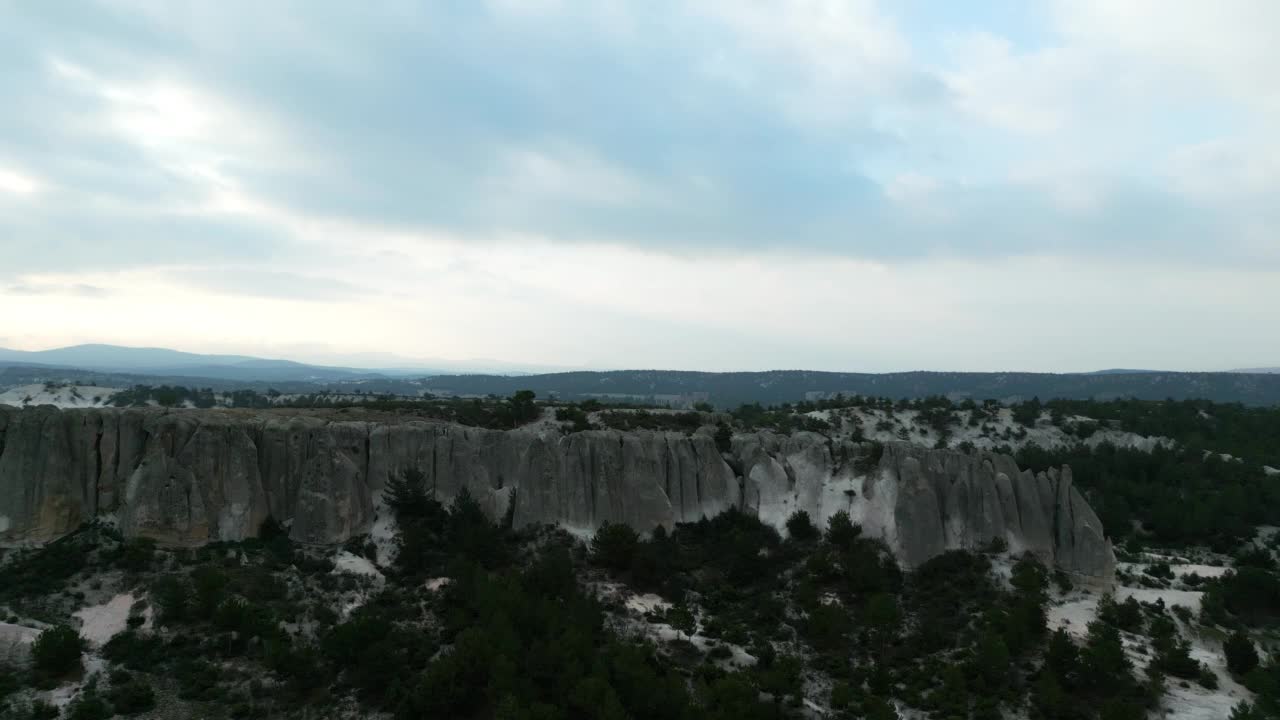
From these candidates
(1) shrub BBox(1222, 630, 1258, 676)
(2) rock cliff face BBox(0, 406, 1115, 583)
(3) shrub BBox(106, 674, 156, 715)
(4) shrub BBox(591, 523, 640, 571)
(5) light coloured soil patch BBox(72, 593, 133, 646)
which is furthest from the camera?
(4) shrub BBox(591, 523, 640, 571)

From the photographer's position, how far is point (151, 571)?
97.1 ft

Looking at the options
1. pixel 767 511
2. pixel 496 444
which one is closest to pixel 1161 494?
pixel 767 511

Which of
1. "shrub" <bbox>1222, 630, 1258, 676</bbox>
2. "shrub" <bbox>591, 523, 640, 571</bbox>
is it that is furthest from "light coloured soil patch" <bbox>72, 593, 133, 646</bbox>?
"shrub" <bbox>1222, 630, 1258, 676</bbox>

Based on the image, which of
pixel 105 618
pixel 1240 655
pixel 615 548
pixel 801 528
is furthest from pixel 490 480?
pixel 1240 655

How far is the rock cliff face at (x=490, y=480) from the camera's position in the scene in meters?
32.3

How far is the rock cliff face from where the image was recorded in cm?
3228

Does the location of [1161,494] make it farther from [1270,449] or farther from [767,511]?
[767,511]

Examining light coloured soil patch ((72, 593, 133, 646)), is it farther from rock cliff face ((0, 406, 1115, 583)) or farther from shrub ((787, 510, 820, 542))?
shrub ((787, 510, 820, 542))

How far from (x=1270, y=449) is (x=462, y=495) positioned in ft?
254

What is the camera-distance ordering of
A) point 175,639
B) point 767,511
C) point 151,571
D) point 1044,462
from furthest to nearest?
point 1044,462 → point 767,511 → point 151,571 → point 175,639

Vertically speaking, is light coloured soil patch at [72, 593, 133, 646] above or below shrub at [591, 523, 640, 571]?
below

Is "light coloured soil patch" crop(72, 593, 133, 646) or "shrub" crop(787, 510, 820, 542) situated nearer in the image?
"light coloured soil patch" crop(72, 593, 133, 646)

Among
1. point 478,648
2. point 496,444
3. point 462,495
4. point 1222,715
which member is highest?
point 496,444

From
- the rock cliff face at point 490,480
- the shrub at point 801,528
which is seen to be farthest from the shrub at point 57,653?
the shrub at point 801,528
